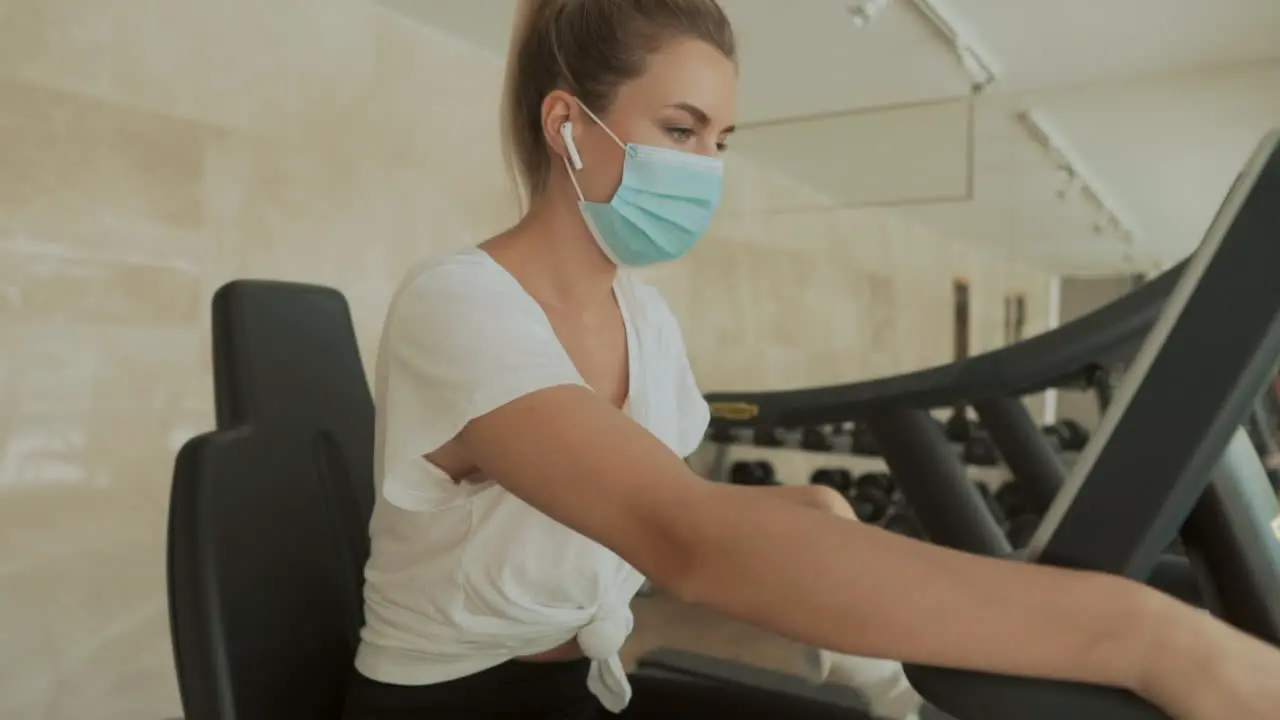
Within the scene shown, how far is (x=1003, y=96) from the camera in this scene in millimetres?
2875

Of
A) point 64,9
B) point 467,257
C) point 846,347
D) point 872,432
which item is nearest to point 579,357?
point 467,257

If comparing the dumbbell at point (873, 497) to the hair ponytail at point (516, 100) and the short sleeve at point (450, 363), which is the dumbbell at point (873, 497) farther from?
the short sleeve at point (450, 363)

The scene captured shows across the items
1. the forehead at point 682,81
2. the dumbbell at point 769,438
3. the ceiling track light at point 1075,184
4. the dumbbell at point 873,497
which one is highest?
the ceiling track light at point 1075,184

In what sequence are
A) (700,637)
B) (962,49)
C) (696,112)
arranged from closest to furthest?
(696,112) → (962,49) → (700,637)

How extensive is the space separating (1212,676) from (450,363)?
467 millimetres

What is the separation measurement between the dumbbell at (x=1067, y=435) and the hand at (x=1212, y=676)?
2.65 meters

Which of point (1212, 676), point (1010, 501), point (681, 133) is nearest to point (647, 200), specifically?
point (681, 133)

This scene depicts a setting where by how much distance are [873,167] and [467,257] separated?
3.08 meters

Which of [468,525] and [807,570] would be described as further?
[468,525]

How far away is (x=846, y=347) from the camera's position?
4.29 m

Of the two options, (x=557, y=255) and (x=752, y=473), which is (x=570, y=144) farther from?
(x=752, y=473)

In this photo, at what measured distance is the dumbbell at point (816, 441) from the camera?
310 centimetres

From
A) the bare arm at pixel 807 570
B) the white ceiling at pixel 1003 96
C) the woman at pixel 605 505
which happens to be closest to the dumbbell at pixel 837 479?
the white ceiling at pixel 1003 96

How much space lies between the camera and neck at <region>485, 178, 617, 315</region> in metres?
0.89
